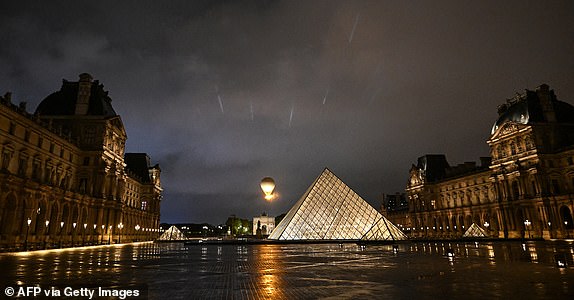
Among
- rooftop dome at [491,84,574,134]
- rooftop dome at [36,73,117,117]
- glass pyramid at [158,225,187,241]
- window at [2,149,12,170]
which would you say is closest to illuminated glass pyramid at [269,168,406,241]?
window at [2,149,12,170]

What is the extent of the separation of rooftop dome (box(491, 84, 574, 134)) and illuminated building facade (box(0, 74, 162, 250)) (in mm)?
54678

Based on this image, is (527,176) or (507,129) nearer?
(527,176)

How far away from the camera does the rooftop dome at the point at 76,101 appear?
40.4 m

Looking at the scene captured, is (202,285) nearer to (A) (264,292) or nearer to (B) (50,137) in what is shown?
(A) (264,292)

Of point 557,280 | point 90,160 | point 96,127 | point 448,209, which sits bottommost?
point 557,280

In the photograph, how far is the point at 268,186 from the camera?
142 ft

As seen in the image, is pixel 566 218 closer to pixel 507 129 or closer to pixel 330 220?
pixel 507 129

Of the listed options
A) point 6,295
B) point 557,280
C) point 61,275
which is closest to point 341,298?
point 557,280

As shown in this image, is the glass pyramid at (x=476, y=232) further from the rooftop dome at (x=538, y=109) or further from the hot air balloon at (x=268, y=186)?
the hot air balloon at (x=268, y=186)

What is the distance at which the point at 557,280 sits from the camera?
7.98m

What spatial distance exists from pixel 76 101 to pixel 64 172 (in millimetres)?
10201

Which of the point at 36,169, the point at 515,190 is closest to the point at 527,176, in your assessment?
the point at 515,190

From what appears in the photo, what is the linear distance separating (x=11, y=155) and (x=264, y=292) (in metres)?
28.0

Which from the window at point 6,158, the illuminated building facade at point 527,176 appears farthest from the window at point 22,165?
the illuminated building facade at point 527,176
